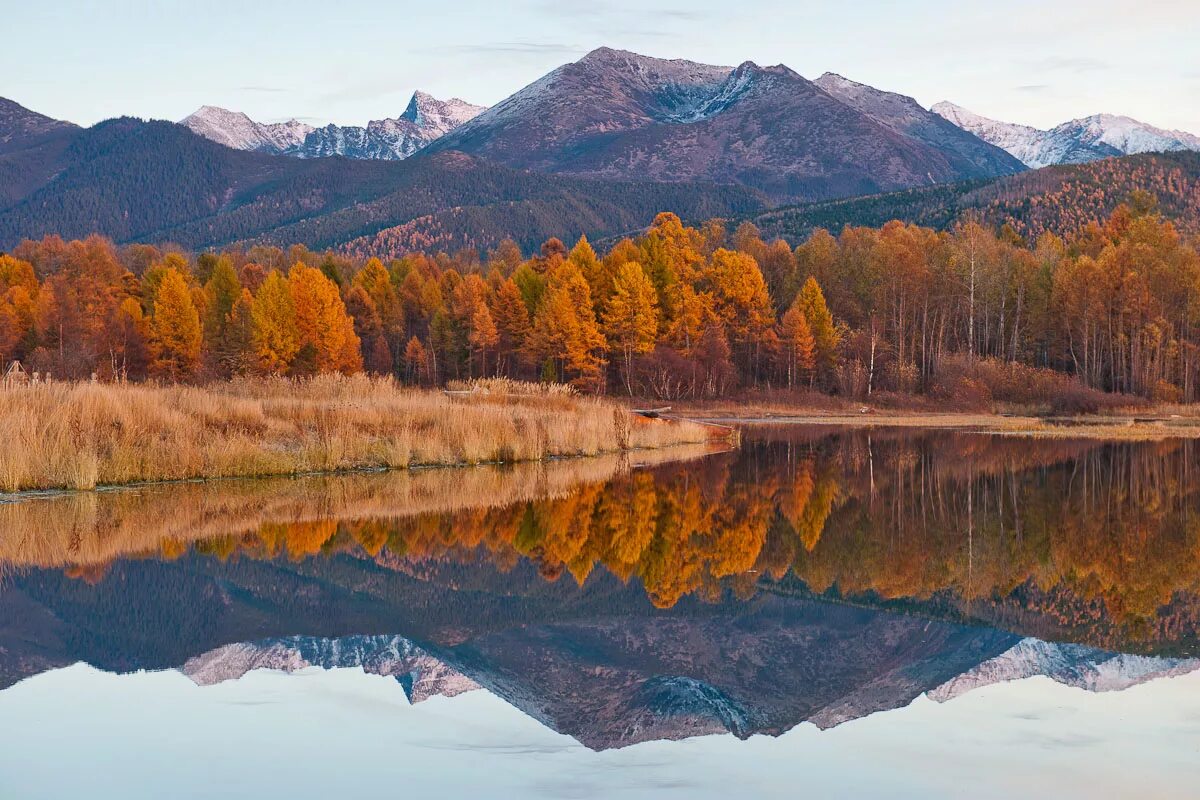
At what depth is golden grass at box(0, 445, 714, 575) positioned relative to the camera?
54.3ft

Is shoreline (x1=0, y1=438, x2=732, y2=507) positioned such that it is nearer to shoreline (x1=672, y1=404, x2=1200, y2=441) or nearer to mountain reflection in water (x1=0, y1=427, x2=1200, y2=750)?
mountain reflection in water (x1=0, y1=427, x2=1200, y2=750)

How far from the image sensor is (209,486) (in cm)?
2367

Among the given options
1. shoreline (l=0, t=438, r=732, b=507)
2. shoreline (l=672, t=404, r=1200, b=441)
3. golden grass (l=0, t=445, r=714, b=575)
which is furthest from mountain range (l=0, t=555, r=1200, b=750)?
shoreline (l=672, t=404, r=1200, b=441)

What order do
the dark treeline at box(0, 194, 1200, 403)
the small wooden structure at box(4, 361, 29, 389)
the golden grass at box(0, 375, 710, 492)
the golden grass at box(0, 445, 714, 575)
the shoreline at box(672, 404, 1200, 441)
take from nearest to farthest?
the golden grass at box(0, 445, 714, 575), the golden grass at box(0, 375, 710, 492), the small wooden structure at box(4, 361, 29, 389), the shoreline at box(672, 404, 1200, 441), the dark treeline at box(0, 194, 1200, 403)

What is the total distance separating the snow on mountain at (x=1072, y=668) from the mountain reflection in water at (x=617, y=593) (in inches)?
1.5

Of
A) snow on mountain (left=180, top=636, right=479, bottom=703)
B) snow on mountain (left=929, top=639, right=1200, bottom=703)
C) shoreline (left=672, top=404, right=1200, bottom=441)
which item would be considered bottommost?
shoreline (left=672, top=404, right=1200, bottom=441)

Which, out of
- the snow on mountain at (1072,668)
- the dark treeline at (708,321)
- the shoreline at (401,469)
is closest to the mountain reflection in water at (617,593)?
the snow on mountain at (1072,668)

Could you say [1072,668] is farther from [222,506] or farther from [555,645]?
[222,506]

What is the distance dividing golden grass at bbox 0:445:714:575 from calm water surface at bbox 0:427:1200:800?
11 cm

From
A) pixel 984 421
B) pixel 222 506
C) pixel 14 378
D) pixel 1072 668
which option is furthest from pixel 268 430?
pixel 984 421

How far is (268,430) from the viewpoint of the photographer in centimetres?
2730

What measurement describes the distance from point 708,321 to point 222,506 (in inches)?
2551

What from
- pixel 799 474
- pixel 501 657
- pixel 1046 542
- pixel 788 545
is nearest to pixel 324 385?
pixel 799 474

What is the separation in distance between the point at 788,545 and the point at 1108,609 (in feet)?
19.1
